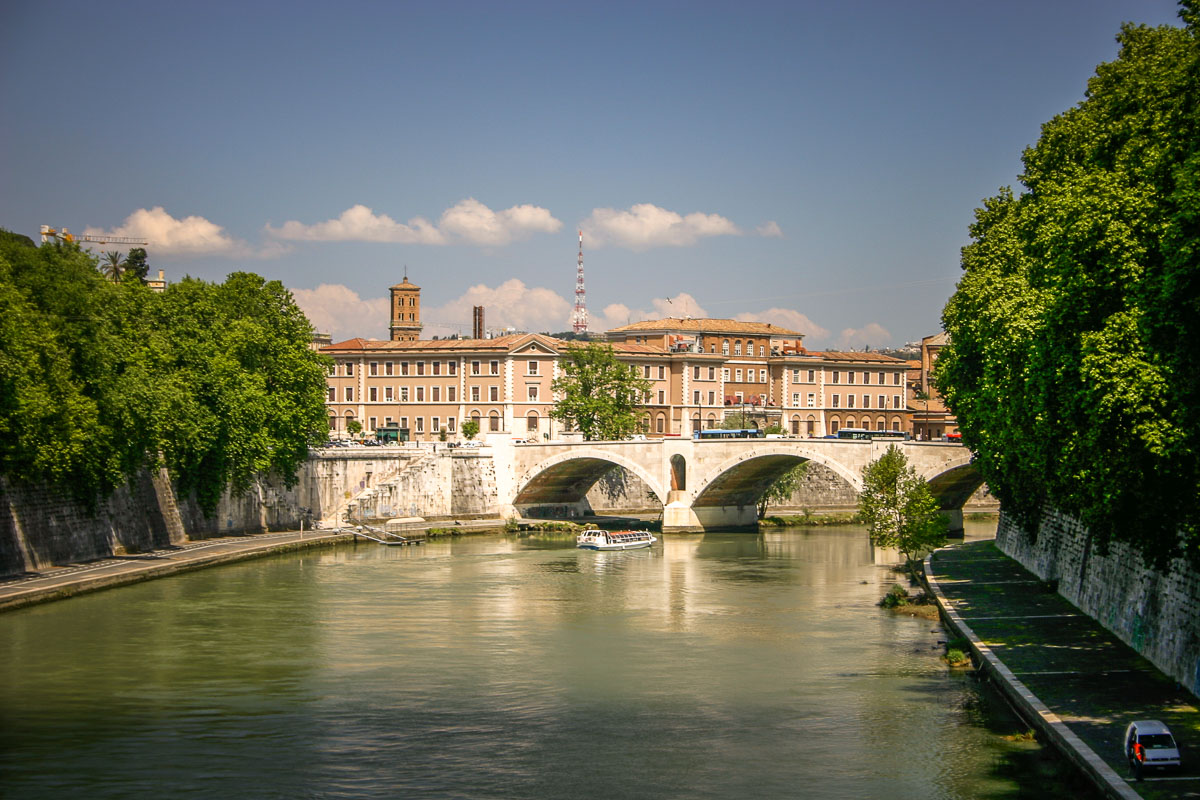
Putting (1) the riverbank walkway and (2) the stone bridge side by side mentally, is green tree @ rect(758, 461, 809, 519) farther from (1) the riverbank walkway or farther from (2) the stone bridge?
(1) the riverbank walkway

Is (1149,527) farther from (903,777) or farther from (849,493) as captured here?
(849,493)

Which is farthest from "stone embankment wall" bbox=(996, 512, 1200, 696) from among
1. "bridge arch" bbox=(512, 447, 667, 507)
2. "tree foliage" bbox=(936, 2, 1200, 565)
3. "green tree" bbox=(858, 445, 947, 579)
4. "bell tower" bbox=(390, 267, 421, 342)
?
"bell tower" bbox=(390, 267, 421, 342)

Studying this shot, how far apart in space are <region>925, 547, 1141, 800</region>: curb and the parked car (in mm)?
504

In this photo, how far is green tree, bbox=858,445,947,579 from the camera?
1914 inches

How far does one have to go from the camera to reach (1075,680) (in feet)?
87.7

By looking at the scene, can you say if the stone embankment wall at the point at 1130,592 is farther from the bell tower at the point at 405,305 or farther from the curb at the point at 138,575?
the bell tower at the point at 405,305

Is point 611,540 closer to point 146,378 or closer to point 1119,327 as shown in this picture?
point 146,378

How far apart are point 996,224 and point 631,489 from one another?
43.6m

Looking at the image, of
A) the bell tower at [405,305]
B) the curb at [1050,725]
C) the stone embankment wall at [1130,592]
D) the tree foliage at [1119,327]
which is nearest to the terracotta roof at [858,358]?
the bell tower at [405,305]

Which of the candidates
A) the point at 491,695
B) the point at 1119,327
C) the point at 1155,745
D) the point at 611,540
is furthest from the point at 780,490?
the point at 1155,745

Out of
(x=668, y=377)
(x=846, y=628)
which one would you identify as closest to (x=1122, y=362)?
(x=846, y=628)

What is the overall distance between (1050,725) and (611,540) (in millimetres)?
41841

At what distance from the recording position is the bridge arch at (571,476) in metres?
73.1

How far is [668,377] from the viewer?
11388 cm
